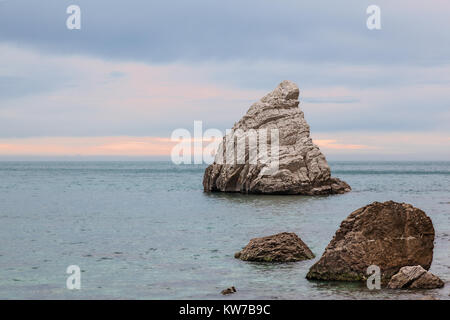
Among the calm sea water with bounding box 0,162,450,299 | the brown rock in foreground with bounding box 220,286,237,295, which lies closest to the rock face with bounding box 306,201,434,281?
the calm sea water with bounding box 0,162,450,299

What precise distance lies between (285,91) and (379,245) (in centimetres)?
4598

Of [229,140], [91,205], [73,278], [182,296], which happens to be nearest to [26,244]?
[73,278]

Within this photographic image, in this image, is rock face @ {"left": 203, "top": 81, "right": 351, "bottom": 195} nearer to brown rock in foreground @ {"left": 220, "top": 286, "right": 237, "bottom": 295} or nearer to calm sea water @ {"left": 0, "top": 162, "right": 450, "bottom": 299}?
calm sea water @ {"left": 0, "top": 162, "right": 450, "bottom": 299}

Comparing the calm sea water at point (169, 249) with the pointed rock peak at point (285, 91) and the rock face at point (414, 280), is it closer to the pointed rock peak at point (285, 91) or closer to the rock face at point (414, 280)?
the rock face at point (414, 280)

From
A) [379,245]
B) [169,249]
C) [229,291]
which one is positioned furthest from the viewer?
[169,249]

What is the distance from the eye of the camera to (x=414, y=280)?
17.3 m

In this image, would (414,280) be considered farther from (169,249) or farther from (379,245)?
(169,249)

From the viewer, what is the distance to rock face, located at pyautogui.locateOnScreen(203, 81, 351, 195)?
2280 inches

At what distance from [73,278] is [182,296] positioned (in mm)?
4565

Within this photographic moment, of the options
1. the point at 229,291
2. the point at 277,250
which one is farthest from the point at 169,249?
the point at 229,291

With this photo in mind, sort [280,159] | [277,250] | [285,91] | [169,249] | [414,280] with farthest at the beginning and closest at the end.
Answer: [285,91]
[280,159]
[169,249]
[277,250]
[414,280]

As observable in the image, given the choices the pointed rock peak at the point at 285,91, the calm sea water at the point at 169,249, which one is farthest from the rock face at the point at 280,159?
the calm sea water at the point at 169,249

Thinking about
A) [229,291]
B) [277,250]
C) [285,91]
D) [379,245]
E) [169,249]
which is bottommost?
[169,249]

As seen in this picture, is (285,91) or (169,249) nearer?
(169,249)
